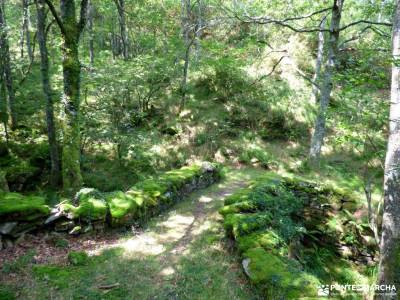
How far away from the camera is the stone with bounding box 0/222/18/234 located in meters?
4.79

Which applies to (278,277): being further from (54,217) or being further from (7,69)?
(7,69)

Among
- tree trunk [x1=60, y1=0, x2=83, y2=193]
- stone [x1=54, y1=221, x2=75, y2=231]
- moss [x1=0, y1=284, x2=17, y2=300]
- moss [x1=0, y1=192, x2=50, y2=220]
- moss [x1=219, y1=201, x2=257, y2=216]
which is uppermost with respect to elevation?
tree trunk [x1=60, y1=0, x2=83, y2=193]

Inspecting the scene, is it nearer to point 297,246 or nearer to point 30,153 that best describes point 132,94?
point 30,153

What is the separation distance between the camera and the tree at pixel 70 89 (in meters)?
7.65

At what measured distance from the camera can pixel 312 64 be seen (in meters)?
16.6

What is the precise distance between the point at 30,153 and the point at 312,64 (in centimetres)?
1463

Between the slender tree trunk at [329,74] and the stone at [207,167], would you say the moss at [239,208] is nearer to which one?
the stone at [207,167]

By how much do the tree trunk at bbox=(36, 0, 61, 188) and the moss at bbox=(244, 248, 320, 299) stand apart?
6941 mm

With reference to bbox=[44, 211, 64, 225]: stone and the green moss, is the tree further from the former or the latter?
the green moss

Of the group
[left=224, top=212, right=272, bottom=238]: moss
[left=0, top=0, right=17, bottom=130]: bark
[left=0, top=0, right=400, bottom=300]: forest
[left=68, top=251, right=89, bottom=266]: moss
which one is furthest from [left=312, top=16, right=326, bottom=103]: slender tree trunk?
[left=0, top=0, right=17, bottom=130]: bark

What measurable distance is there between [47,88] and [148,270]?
6119mm

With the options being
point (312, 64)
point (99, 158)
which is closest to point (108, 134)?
point (99, 158)

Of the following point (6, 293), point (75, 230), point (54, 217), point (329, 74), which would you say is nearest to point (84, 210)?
point (75, 230)

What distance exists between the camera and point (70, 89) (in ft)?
25.4
